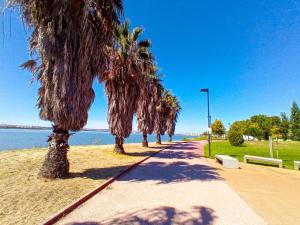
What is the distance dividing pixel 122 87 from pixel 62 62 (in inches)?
318

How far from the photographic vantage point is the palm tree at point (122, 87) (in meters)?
15.0

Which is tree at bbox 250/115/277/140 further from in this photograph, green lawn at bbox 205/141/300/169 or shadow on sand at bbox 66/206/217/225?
shadow on sand at bbox 66/206/217/225

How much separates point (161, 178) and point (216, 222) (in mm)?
4343

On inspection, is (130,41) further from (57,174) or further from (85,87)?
(57,174)

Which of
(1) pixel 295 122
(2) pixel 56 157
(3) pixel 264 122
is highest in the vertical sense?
(1) pixel 295 122

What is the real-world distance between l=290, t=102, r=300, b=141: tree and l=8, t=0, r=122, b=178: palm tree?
315 ft

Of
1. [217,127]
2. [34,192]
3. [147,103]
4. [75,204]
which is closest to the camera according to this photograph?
[75,204]

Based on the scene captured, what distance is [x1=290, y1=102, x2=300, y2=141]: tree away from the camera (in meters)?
81.9

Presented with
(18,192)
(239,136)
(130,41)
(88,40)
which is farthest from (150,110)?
(18,192)

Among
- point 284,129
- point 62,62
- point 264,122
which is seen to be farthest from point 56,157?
point 284,129

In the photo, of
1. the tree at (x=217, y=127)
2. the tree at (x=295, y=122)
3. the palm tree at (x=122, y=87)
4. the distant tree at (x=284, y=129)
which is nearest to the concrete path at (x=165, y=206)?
the palm tree at (x=122, y=87)

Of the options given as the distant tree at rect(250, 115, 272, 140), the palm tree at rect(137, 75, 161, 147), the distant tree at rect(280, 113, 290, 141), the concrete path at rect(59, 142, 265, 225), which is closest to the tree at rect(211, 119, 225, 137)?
the distant tree at rect(250, 115, 272, 140)

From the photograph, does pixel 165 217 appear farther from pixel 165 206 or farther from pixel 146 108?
pixel 146 108

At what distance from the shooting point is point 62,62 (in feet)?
24.1
